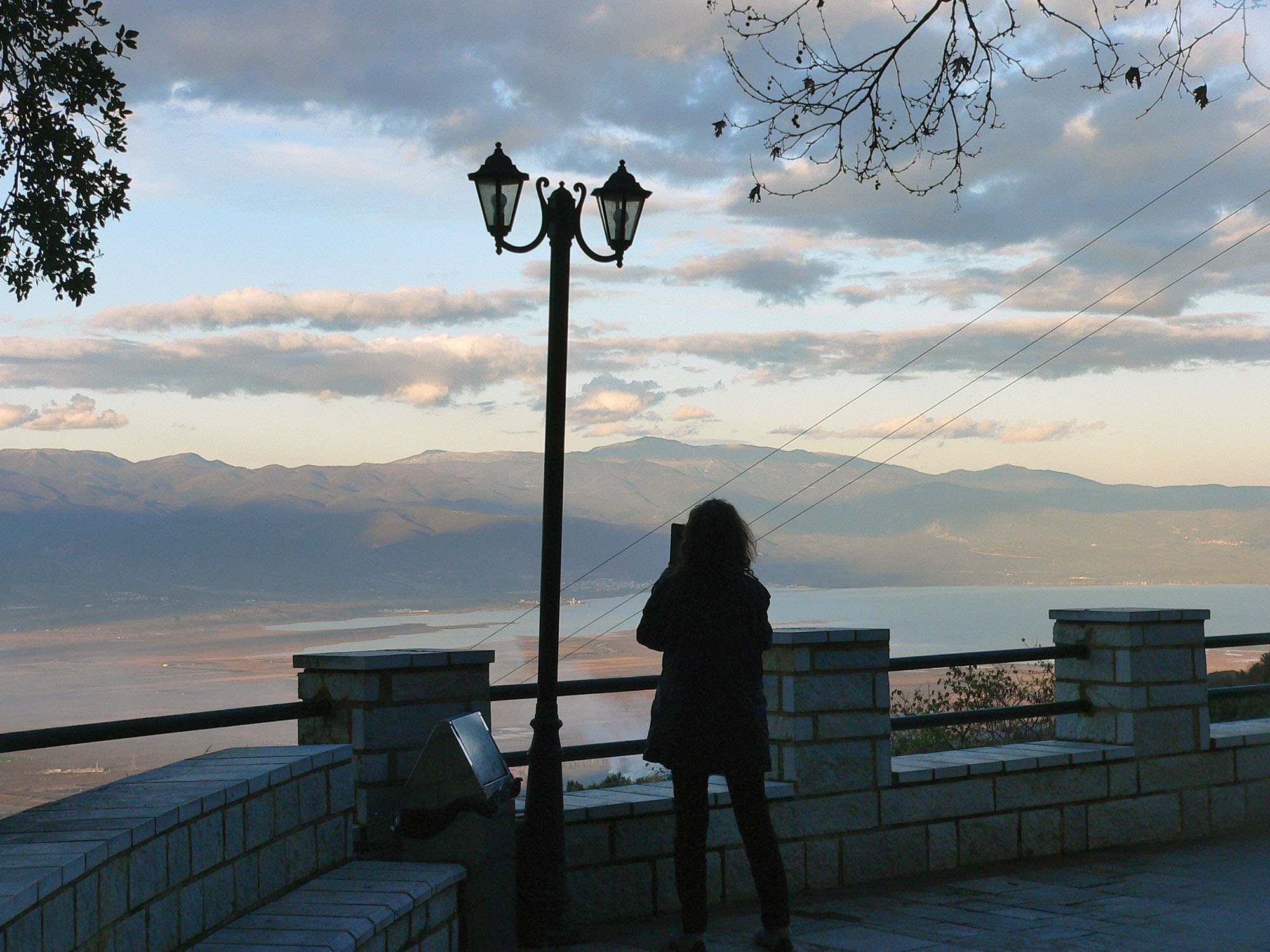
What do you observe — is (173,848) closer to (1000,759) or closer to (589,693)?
(589,693)

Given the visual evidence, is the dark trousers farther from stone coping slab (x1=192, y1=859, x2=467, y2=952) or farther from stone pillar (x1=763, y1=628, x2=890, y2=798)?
stone pillar (x1=763, y1=628, x2=890, y2=798)

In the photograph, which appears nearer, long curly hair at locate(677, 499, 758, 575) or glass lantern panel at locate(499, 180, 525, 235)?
long curly hair at locate(677, 499, 758, 575)

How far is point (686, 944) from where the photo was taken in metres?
5.30

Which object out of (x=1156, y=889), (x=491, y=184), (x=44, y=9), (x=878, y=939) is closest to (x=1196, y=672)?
(x=1156, y=889)

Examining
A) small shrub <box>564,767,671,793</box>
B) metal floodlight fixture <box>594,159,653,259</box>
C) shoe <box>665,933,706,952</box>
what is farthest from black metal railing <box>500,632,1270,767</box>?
metal floodlight fixture <box>594,159,653,259</box>

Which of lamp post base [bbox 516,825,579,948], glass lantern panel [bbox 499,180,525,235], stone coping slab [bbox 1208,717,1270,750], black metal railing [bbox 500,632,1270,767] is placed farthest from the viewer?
stone coping slab [bbox 1208,717,1270,750]

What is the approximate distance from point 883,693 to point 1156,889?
5.47ft

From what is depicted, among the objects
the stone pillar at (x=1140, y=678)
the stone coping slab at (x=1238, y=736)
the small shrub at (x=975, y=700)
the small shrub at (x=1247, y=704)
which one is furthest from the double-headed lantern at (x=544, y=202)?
the small shrub at (x=1247, y=704)

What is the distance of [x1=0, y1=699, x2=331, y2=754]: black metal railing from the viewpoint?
154 inches

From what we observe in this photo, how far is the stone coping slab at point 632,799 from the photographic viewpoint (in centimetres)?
600

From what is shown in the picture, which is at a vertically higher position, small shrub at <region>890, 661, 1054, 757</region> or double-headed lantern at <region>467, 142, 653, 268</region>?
double-headed lantern at <region>467, 142, 653, 268</region>

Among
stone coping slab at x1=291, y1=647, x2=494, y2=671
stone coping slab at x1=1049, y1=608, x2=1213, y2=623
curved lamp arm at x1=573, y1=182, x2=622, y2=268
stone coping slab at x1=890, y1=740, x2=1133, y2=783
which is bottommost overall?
stone coping slab at x1=890, y1=740, x2=1133, y2=783

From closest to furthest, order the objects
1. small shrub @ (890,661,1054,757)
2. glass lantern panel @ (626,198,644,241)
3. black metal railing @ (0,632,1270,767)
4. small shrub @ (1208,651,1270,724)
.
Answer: black metal railing @ (0,632,1270,767), glass lantern panel @ (626,198,644,241), small shrub @ (890,661,1054,757), small shrub @ (1208,651,1270,724)

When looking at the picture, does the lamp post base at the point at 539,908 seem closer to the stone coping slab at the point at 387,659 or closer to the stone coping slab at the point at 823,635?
the stone coping slab at the point at 387,659
